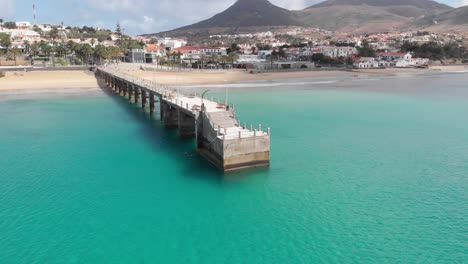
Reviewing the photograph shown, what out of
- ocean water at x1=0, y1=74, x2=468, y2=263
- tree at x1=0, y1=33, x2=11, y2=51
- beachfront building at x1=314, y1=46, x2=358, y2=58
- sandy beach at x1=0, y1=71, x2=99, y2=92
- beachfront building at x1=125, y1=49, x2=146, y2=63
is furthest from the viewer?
beachfront building at x1=314, y1=46, x2=358, y2=58

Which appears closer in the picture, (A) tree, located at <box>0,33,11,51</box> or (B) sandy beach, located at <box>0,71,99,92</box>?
(B) sandy beach, located at <box>0,71,99,92</box>

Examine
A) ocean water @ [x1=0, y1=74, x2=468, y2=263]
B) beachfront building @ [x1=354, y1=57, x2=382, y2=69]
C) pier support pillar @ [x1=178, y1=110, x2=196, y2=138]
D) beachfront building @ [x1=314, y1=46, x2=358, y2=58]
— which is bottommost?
ocean water @ [x1=0, y1=74, x2=468, y2=263]

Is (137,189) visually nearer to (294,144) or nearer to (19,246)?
(19,246)

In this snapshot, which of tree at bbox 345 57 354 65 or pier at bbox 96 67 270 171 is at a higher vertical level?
tree at bbox 345 57 354 65

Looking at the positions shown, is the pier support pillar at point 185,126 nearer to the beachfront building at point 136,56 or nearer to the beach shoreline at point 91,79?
the beach shoreline at point 91,79

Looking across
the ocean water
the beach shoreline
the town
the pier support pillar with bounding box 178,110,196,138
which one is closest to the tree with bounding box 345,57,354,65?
the town

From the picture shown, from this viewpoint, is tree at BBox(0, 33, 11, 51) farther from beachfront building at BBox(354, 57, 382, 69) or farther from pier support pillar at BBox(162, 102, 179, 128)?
beachfront building at BBox(354, 57, 382, 69)

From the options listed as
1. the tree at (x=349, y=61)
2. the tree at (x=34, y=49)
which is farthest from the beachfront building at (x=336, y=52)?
the tree at (x=34, y=49)
